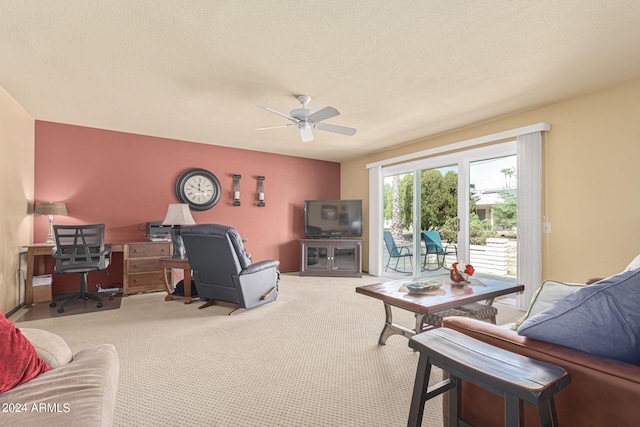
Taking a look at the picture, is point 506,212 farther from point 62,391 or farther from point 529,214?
point 62,391

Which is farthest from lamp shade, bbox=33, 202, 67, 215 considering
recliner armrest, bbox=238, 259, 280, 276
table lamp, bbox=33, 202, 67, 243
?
recliner armrest, bbox=238, 259, 280, 276

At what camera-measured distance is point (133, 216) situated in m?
4.89

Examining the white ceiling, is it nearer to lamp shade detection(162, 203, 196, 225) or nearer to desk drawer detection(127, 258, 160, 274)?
lamp shade detection(162, 203, 196, 225)

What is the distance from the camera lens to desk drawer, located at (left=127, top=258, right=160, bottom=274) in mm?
4387

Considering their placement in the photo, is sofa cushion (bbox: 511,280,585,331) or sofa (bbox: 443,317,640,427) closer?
sofa (bbox: 443,317,640,427)

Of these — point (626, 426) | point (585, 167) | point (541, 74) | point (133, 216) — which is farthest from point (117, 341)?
point (585, 167)

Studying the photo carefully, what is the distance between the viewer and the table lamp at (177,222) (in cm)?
418

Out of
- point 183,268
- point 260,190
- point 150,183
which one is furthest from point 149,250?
point 260,190

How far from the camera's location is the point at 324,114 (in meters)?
3.15

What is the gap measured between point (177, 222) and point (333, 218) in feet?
9.76

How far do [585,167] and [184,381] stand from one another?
4.18 metres

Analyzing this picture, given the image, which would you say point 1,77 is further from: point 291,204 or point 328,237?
point 328,237

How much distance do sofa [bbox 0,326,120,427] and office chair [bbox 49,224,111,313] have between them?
8.83 feet

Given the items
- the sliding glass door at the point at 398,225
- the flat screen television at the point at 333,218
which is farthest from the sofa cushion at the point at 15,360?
the flat screen television at the point at 333,218
